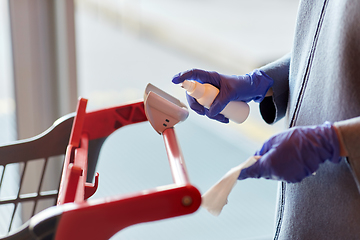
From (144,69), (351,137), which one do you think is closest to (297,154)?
(351,137)

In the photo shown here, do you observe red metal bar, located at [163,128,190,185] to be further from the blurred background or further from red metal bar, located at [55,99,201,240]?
the blurred background

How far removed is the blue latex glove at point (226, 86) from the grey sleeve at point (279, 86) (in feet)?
0.08

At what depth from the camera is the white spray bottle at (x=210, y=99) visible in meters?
0.72

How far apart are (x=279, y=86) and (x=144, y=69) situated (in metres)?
1.20

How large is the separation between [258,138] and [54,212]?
1851mm

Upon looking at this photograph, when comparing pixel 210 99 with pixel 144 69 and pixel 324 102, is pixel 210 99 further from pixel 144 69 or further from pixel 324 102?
pixel 144 69

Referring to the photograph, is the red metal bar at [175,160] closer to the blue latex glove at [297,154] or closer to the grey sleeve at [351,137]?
the blue latex glove at [297,154]

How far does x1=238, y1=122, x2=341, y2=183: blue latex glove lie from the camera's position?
1.75ft

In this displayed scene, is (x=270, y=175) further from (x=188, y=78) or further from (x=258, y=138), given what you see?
(x=258, y=138)

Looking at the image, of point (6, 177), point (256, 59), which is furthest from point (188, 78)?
point (256, 59)

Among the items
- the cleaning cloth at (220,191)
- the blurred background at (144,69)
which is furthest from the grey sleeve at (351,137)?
the blurred background at (144,69)

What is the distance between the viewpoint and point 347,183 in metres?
0.62

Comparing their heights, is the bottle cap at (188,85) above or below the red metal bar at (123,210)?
above

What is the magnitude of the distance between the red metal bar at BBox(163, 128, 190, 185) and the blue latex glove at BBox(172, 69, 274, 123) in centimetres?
11
